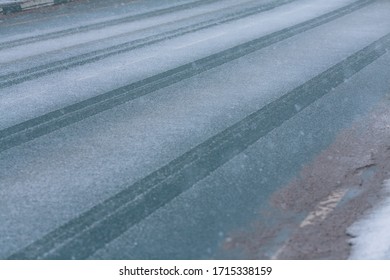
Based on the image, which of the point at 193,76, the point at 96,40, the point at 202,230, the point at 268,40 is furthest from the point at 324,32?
the point at 202,230

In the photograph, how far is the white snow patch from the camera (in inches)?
167

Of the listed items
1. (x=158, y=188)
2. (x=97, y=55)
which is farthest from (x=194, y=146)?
(x=97, y=55)

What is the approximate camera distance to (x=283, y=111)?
25.2 ft

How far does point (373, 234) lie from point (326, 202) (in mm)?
734

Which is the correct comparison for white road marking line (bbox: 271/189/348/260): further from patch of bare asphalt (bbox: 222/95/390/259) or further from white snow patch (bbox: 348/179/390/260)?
white snow patch (bbox: 348/179/390/260)

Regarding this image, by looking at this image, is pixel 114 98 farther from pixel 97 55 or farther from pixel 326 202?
pixel 326 202

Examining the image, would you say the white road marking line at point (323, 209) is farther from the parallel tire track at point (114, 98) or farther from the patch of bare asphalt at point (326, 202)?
the parallel tire track at point (114, 98)

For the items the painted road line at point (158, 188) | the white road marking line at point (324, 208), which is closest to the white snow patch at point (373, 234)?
the white road marking line at point (324, 208)

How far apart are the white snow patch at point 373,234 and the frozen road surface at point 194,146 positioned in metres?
0.02

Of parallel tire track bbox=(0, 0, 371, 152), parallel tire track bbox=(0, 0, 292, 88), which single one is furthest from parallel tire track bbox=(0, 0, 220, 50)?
parallel tire track bbox=(0, 0, 371, 152)

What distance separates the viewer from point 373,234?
457cm

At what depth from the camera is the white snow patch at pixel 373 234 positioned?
4.25 m
